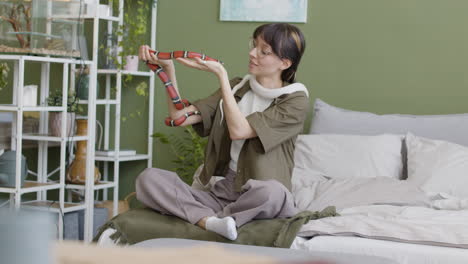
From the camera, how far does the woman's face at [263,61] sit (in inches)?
105

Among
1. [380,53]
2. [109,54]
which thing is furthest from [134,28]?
[380,53]

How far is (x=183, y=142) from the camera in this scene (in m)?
3.96

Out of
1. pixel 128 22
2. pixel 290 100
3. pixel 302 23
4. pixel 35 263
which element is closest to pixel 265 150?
pixel 290 100

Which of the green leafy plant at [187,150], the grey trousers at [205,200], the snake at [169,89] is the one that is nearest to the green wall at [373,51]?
the green leafy plant at [187,150]

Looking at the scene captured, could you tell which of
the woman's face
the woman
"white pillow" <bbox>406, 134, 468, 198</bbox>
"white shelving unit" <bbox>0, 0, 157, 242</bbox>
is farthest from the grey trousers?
"white shelving unit" <bbox>0, 0, 157, 242</bbox>

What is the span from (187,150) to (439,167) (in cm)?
159

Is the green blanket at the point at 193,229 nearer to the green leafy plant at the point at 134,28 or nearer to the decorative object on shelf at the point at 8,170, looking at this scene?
the decorative object on shelf at the point at 8,170

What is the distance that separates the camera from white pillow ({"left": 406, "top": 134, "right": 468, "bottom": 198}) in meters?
2.75

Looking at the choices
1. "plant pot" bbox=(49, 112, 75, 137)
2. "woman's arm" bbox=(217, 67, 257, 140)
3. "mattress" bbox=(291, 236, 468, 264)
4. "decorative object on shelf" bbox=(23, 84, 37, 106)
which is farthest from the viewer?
"plant pot" bbox=(49, 112, 75, 137)

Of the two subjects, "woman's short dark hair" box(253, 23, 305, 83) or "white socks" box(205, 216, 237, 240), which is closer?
"white socks" box(205, 216, 237, 240)

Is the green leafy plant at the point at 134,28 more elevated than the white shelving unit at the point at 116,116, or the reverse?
the green leafy plant at the point at 134,28

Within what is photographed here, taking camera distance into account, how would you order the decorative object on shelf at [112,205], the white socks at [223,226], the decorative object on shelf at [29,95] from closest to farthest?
the white socks at [223,226], the decorative object on shelf at [29,95], the decorative object on shelf at [112,205]

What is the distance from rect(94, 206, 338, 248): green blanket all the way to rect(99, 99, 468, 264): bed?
4 centimetres

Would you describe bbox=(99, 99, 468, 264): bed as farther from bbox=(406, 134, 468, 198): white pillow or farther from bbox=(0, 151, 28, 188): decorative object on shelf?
bbox=(0, 151, 28, 188): decorative object on shelf
